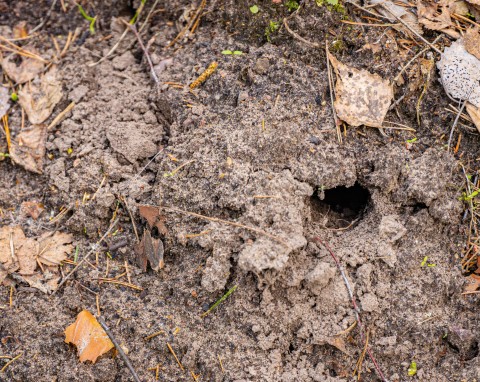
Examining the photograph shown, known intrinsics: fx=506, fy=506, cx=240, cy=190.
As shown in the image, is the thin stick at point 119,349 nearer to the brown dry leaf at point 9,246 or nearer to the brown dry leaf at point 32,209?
the brown dry leaf at point 9,246

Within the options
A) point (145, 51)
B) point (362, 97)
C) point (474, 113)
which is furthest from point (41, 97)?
point (474, 113)

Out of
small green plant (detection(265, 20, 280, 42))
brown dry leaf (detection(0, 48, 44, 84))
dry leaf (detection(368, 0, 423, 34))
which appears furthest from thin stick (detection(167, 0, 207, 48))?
dry leaf (detection(368, 0, 423, 34))

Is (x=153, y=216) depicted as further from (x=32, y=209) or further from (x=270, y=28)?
(x=270, y=28)

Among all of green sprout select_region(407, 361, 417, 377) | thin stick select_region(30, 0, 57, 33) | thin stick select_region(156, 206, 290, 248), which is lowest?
green sprout select_region(407, 361, 417, 377)

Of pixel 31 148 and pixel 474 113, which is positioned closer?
pixel 474 113

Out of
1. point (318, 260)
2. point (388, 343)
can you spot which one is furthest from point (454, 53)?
point (388, 343)

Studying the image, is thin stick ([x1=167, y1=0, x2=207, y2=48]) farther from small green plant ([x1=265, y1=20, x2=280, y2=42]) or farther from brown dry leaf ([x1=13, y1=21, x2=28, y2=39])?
brown dry leaf ([x1=13, y1=21, x2=28, y2=39])

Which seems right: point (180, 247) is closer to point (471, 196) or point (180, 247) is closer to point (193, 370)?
point (193, 370)
